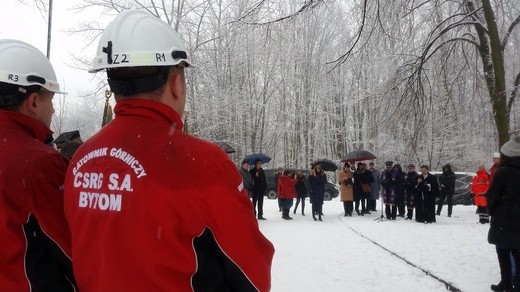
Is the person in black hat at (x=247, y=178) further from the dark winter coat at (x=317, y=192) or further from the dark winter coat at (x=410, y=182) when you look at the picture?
the dark winter coat at (x=410, y=182)

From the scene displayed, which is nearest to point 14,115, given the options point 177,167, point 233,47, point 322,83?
point 177,167

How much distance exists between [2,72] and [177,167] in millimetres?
1265

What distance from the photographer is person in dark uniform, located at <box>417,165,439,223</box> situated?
50.2ft

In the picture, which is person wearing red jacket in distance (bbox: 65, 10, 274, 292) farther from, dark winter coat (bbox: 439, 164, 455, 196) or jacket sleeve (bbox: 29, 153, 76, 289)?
dark winter coat (bbox: 439, 164, 455, 196)

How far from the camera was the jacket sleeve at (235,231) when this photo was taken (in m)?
1.54

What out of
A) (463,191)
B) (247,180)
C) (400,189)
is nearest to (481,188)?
(400,189)

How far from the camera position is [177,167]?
1563mm

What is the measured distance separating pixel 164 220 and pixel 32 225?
0.77 meters

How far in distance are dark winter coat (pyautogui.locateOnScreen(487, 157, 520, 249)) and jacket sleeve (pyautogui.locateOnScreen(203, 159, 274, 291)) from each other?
18.0 ft

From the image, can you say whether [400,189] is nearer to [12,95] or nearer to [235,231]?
[12,95]

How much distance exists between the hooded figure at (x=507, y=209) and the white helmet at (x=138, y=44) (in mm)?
5601

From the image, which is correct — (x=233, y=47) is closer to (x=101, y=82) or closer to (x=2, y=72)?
(x=101, y=82)

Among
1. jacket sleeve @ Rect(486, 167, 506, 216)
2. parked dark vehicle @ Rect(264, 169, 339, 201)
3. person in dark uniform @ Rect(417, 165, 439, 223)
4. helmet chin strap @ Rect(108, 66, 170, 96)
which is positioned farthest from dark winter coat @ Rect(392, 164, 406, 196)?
helmet chin strap @ Rect(108, 66, 170, 96)

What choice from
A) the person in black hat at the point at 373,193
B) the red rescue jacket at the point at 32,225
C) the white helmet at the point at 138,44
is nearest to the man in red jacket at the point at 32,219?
the red rescue jacket at the point at 32,225
